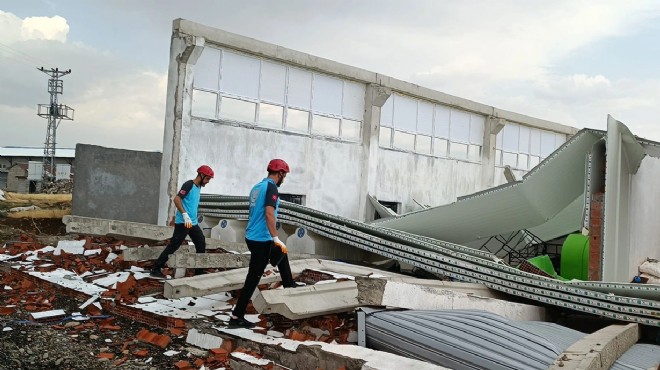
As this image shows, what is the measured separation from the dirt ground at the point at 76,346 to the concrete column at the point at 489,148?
1639 cm

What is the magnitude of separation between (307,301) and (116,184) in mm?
9410

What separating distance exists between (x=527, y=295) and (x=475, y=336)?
111 inches

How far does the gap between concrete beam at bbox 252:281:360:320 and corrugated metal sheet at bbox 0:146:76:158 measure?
40592mm

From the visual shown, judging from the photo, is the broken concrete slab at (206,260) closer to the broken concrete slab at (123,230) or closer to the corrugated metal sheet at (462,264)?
the broken concrete slab at (123,230)

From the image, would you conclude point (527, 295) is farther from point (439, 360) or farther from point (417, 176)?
point (417, 176)

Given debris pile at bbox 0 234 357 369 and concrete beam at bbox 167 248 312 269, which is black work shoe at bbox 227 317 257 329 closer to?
debris pile at bbox 0 234 357 369

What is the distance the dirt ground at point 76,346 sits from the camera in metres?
4.84

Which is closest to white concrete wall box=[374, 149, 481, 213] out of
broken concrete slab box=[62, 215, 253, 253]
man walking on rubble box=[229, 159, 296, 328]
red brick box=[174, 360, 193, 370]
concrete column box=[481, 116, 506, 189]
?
concrete column box=[481, 116, 506, 189]

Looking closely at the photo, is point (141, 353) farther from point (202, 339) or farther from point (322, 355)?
point (322, 355)

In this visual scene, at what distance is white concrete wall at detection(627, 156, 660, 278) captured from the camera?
812cm

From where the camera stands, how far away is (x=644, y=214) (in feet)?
27.6

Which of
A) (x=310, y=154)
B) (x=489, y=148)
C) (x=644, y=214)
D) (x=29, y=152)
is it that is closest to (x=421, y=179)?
(x=489, y=148)

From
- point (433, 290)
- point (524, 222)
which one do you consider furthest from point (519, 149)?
point (433, 290)

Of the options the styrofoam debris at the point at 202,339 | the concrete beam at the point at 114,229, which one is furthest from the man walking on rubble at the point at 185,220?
the styrofoam debris at the point at 202,339
